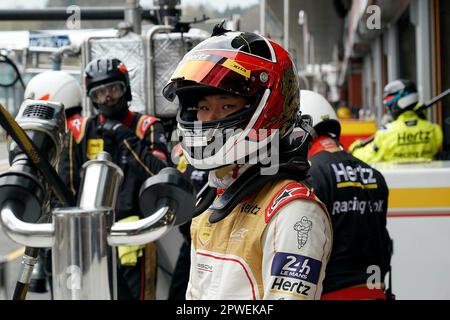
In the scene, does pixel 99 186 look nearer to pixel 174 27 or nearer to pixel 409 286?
pixel 409 286

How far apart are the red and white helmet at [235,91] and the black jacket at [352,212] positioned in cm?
121

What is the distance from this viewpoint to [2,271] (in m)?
0.94

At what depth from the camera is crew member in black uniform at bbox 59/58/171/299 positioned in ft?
17.3

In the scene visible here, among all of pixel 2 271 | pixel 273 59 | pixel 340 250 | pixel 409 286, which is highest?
pixel 273 59

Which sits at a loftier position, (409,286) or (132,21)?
(132,21)

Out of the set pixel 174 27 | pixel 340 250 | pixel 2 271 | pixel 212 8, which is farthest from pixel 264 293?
pixel 212 8

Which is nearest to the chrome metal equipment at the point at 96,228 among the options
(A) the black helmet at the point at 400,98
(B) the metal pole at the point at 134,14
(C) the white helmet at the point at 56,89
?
(C) the white helmet at the point at 56,89

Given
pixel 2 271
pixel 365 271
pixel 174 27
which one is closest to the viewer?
pixel 2 271

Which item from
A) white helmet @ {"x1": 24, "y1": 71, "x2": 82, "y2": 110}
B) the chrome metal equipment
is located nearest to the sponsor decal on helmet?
the chrome metal equipment

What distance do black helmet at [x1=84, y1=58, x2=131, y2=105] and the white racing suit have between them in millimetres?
3385

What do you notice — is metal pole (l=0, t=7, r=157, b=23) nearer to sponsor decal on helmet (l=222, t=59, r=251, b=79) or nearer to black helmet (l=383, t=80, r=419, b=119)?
black helmet (l=383, t=80, r=419, b=119)

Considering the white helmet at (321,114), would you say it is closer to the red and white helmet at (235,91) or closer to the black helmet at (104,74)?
the black helmet at (104,74)

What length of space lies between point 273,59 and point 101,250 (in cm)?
135
